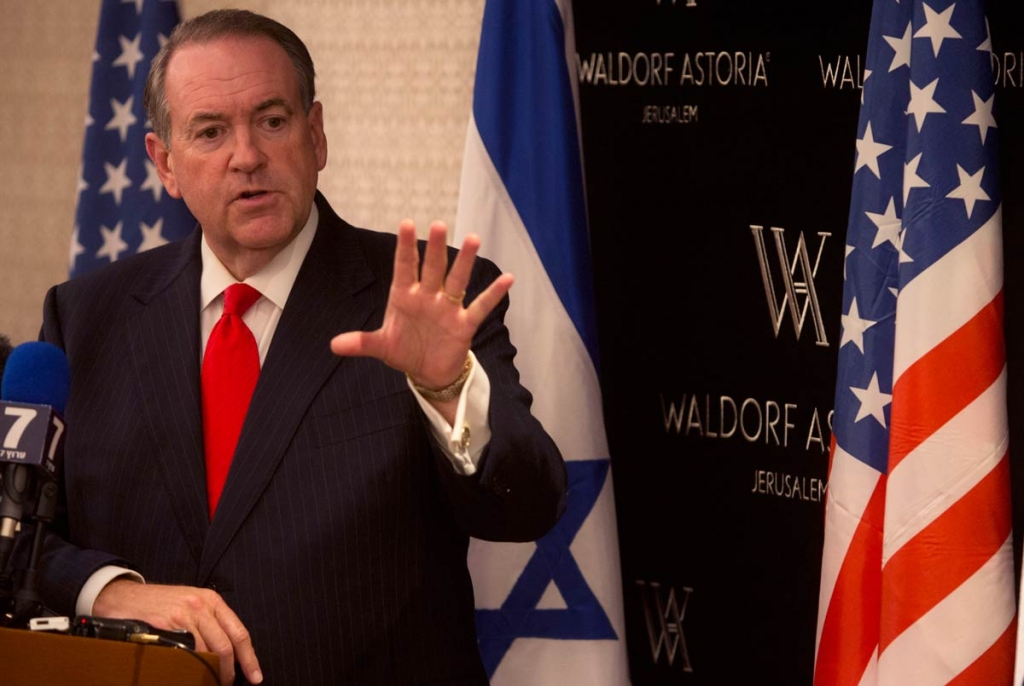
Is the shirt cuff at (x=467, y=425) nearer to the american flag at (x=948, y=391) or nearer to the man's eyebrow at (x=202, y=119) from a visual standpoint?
the man's eyebrow at (x=202, y=119)

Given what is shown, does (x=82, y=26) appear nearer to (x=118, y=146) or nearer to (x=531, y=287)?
(x=118, y=146)

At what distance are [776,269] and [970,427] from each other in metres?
0.67

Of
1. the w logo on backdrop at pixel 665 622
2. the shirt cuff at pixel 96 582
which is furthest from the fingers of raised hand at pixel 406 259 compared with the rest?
the w logo on backdrop at pixel 665 622

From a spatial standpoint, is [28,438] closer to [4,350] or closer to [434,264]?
[4,350]

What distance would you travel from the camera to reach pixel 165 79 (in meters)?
2.33

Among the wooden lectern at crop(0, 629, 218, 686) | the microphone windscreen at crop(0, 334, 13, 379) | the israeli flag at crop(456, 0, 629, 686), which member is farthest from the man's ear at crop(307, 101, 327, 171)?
the wooden lectern at crop(0, 629, 218, 686)

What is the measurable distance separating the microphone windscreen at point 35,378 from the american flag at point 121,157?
6.19ft

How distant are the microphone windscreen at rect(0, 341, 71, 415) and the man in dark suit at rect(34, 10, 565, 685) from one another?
1.29ft

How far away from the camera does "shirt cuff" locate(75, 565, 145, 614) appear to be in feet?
6.54

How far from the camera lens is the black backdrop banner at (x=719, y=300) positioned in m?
2.78

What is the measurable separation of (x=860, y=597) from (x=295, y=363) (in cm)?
121

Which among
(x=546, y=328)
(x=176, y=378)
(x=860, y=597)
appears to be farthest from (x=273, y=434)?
(x=860, y=597)

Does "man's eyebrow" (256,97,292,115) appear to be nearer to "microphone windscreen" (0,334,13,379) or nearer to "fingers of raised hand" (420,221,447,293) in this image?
"microphone windscreen" (0,334,13,379)

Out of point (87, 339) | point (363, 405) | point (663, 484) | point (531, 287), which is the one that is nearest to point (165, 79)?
point (87, 339)
